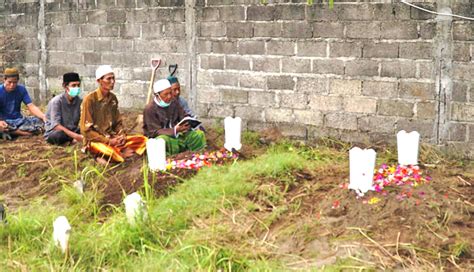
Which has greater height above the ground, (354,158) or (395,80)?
(395,80)

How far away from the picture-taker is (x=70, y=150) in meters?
7.70

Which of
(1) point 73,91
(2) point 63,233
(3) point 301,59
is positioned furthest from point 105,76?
(2) point 63,233

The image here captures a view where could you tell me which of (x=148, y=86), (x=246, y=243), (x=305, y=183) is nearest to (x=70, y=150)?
(x=148, y=86)

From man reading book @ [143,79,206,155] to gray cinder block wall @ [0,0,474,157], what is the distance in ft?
3.81

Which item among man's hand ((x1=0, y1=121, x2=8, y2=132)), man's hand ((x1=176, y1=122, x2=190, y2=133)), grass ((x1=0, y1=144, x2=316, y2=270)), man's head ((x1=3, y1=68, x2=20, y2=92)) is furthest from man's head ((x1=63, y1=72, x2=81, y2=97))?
grass ((x1=0, y1=144, x2=316, y2=270))

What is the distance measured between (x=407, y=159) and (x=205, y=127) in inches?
124

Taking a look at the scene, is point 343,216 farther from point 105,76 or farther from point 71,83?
point 71,83

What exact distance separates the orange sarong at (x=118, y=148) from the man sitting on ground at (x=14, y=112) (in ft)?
6.05

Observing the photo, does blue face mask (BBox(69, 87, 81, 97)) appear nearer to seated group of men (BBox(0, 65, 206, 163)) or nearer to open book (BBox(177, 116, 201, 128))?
seated group of men (BBox(0, 65, 206, 163))

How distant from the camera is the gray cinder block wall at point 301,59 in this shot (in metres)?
6.68

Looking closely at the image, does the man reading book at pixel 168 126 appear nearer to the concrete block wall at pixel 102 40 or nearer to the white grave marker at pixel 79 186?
the white grave marker at pixel 79 186

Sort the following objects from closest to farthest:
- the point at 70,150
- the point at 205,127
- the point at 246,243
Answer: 1. the point at 246,243
2. the point at 70,150
3. the point at 205,127

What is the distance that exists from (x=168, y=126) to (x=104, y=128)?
0.75m

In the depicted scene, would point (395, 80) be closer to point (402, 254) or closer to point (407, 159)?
point (407, 159)
